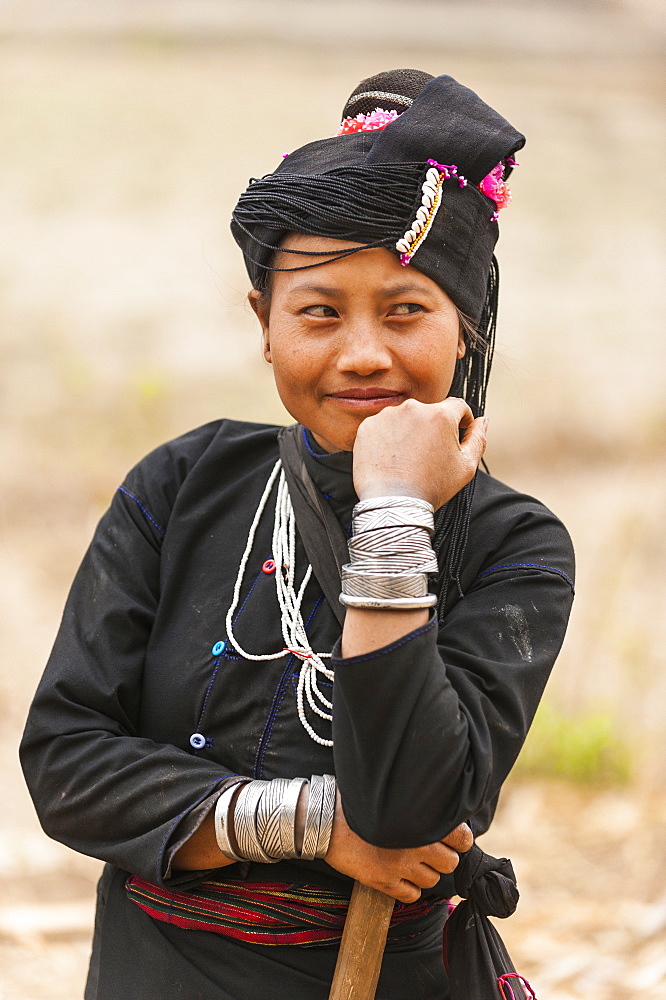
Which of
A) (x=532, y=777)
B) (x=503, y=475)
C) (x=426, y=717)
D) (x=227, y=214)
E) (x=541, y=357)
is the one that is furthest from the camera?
(x=227, y=214)

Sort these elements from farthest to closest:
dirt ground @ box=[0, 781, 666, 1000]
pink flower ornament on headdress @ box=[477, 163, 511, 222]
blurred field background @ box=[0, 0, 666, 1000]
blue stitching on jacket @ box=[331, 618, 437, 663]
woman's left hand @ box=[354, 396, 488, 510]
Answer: blurred field background @ box=[0, 0, 666, 1000] → dirt ground @ box=[0, 781, 666, 1000] → pink flower ornament on headdress @ box=[477, 163, 511, 222] → woman's left hand @ box=[354, 396, 488, 510] → blue stitching on jacket @ box=[331, 618, 437, 663]

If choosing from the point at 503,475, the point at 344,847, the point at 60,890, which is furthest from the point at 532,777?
the point at 344,847

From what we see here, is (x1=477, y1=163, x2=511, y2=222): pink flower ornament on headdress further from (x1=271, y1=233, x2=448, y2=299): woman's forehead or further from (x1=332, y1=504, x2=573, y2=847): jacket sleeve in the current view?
(x1=332, y1=504, x2=573, y2=847): jacket sleeve

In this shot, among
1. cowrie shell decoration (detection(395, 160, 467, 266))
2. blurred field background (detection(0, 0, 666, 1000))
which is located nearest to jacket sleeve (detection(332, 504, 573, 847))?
cowrie shell decoration (detection(395, 160, 467, 266))

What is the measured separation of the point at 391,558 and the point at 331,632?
388mm

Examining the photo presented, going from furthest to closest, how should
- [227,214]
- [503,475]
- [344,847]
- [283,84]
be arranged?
[283,84] → [227,214] → [503,475] → [344,847]

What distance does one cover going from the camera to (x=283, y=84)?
1000cm

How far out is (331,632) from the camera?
2.03 metres

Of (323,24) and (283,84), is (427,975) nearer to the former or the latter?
(283,84)

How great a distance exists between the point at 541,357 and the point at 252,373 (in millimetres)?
2263

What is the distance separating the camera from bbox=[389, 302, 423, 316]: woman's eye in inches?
75.0

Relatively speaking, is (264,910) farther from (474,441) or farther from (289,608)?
(474,441)

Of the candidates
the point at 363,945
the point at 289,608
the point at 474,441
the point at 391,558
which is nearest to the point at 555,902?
the point at 363,945

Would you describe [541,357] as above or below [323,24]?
below
